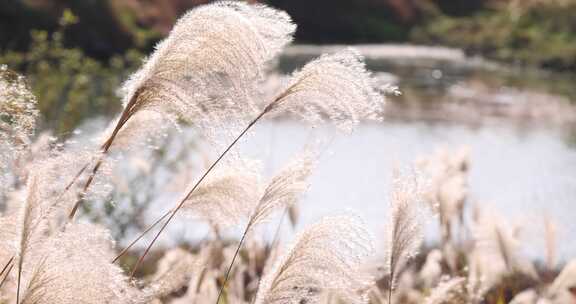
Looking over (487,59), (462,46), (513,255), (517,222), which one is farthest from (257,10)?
(462,46)

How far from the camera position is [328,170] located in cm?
1186

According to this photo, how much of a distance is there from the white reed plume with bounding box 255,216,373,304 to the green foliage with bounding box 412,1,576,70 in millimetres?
26818

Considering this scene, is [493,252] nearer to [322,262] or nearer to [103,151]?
[322,262]

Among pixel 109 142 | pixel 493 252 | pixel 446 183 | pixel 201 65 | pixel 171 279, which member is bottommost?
pixel 493 252

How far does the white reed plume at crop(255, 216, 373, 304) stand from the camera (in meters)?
2.38

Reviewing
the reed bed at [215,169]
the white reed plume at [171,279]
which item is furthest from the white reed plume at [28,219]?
the white reed plume at [171,279]

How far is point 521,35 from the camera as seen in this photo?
3556cm

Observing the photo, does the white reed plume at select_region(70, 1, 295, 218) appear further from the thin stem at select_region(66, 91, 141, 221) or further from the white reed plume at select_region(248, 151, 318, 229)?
the white reed plume at select_region(248, 151, 318, 229)

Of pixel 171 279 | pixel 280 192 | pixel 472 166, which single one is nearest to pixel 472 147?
pixel 472 166

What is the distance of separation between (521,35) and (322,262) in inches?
1353

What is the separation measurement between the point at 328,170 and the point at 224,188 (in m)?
9.19

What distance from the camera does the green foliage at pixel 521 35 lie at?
30844 mm

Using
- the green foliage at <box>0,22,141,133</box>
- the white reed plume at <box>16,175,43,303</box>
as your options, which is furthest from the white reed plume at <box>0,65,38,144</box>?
the green foliage at <box>0,22,141,133</box>

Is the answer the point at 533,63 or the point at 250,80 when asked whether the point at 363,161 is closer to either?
the point at 250,80
